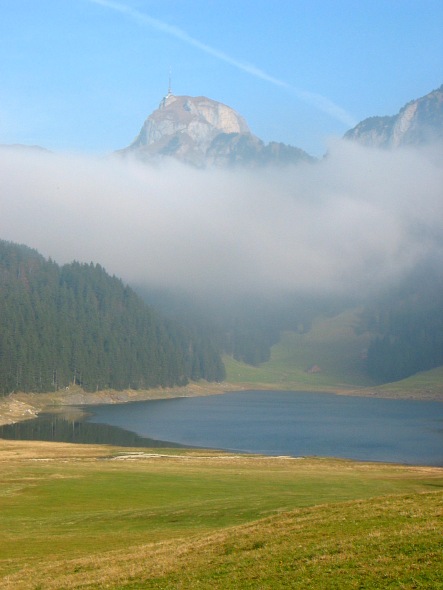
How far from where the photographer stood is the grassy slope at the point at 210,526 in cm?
2698

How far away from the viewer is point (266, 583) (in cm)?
2555

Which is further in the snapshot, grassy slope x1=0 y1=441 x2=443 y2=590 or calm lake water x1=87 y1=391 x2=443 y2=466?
calm lake water x1=87 y1=391 x2=443 y2=466

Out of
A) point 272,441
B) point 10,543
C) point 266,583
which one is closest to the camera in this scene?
point 266,583

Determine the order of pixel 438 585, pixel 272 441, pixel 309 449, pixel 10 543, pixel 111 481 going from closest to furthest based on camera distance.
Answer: pixel 438 585, pixel 10 543, pixel 111 481, pixel 309 449, pixel 272 441

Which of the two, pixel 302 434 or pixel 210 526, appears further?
pixel 302 434

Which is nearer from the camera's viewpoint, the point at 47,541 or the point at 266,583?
the point at 266,583

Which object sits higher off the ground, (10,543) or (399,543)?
(399,543)

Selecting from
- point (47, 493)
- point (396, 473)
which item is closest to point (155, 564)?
point (47, 493)

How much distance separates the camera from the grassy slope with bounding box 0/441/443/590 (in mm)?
26984

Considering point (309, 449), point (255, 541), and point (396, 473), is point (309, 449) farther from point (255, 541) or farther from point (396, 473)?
point (255, 541)

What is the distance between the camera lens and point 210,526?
44.7 metres

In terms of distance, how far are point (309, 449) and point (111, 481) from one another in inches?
2665

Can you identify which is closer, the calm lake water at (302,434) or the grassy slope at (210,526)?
the grassy slope at (210,526)

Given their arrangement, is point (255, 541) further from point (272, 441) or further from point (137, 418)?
point (137, 418)
